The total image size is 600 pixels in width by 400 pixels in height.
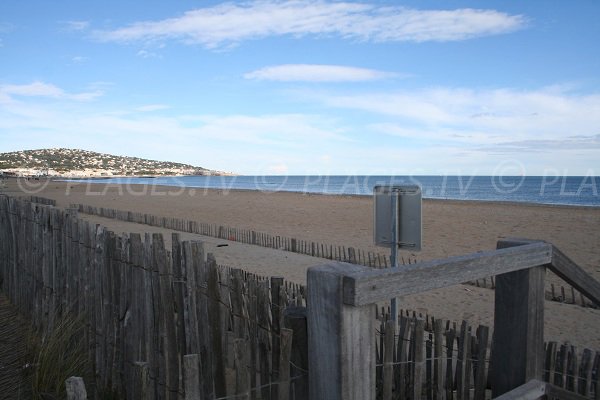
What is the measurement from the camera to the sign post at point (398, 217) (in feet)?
15.8

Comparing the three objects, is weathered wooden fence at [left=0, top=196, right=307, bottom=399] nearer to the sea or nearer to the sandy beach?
the sandy beach

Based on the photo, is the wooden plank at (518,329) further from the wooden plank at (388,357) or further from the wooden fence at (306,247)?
the wooden fence at (306,247)

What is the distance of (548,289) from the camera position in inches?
412

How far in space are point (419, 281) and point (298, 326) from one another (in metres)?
0.55

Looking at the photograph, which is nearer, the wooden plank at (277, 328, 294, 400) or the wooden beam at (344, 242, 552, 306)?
the wooden beam at (344, 242, 552, 306)

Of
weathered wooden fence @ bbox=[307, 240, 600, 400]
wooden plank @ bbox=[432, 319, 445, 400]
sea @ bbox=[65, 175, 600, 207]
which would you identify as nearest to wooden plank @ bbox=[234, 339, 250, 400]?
weathered wooden fence @ bbox=[307, 240, 600, 400]

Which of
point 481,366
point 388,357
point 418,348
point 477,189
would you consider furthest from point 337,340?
point 477,189

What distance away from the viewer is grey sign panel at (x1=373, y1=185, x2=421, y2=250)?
483 cm

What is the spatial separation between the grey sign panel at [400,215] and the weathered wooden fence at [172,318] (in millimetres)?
1514

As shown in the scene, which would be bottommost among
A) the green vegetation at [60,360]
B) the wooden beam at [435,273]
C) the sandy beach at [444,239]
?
the sandy beach at [444,239]

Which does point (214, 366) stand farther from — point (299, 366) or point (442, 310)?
point (442, 310)

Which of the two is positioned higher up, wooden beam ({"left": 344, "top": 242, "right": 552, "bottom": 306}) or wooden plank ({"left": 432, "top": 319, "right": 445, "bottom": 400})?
wooden beam ({"left": 344, "top": 242, "right": 552, "bottom": 306})

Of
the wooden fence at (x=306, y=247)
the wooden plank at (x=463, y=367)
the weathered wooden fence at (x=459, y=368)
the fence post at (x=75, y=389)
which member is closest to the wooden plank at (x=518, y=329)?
the weathered wooden fence at (x=459, y=368)

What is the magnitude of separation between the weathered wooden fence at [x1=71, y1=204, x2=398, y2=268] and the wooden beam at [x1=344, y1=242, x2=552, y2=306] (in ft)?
24.7
